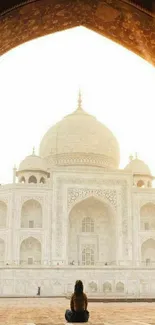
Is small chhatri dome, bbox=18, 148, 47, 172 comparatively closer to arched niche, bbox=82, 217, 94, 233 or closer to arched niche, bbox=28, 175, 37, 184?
arched niche, bbox=28, 175, 37, 184

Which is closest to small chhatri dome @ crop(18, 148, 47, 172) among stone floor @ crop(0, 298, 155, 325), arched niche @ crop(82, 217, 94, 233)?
arched niche @ crop(82, 217, 94, 233)

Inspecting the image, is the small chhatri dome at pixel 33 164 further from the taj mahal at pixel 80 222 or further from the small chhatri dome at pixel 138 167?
the small chhatri dome at pixel 138 167

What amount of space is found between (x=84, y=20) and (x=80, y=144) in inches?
748

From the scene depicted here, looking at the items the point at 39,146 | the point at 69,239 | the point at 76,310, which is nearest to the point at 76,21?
the point at 76,310

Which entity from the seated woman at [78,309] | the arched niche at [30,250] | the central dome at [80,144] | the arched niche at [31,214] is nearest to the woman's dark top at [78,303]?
the seated woman at [78,309]

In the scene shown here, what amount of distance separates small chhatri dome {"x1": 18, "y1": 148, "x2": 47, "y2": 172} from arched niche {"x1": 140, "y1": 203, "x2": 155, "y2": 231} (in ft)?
14.9

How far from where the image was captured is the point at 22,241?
1834 centimetres

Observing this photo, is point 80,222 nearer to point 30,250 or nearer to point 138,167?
point 30,250

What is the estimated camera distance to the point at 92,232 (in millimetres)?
19594

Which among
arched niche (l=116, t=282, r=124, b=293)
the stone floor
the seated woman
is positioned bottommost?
the stone floor

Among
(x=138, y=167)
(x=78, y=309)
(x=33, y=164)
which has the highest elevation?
(x=138, y=167)

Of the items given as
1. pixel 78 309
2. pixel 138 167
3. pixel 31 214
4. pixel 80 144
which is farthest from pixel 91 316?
pixel 138 167

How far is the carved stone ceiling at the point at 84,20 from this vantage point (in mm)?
2719

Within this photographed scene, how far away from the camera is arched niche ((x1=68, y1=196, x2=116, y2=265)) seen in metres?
19.2
